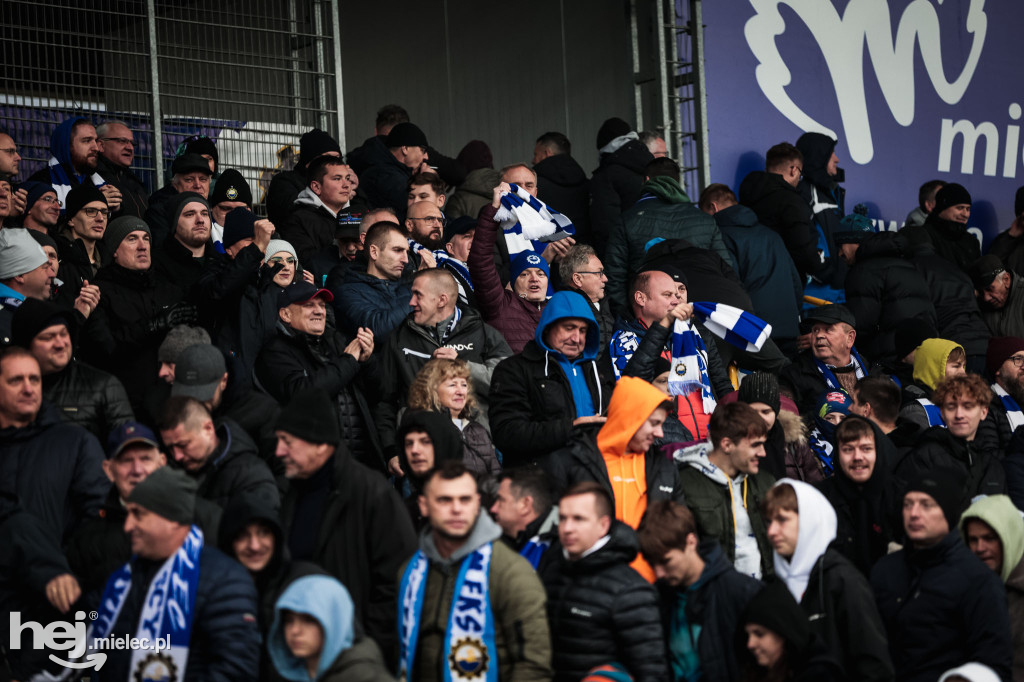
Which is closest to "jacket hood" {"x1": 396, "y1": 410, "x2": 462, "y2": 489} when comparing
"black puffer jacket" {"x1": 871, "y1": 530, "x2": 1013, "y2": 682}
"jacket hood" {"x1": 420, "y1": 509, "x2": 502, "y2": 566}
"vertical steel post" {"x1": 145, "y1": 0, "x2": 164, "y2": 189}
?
"jacket hood" {"x1": 420, "y1": 509, "x2": 502, "y2": 566}

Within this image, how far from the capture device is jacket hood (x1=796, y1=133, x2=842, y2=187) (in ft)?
39.3

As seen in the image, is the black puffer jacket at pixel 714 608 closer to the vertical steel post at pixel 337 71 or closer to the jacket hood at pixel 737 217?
the jacket hood at pixel 737 217

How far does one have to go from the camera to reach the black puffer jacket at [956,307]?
11.0 m

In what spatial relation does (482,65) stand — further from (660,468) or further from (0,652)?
(0,652)

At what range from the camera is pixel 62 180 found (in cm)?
912

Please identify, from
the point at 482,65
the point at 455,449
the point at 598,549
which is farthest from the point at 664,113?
the point at 598,549

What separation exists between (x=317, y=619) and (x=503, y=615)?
→ 74 centimetres

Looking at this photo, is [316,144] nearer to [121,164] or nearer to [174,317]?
[121,164]

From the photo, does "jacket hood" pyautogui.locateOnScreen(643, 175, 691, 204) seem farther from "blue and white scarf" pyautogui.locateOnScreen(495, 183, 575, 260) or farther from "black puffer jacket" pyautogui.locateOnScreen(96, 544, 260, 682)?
"black puffer jacket" pyautogui.locateOnScreen(96, 544, 260, 682)

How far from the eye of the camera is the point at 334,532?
5676 millimetres

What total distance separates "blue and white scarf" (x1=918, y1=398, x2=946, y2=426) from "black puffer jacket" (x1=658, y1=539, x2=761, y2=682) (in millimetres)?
3371

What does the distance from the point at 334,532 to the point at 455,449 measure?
0.94 m

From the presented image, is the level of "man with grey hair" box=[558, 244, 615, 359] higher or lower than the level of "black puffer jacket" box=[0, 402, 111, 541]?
higher

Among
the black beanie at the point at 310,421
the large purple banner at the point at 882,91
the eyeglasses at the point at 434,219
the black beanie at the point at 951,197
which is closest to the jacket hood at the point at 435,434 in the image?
the black beanie at the point at 310,421
